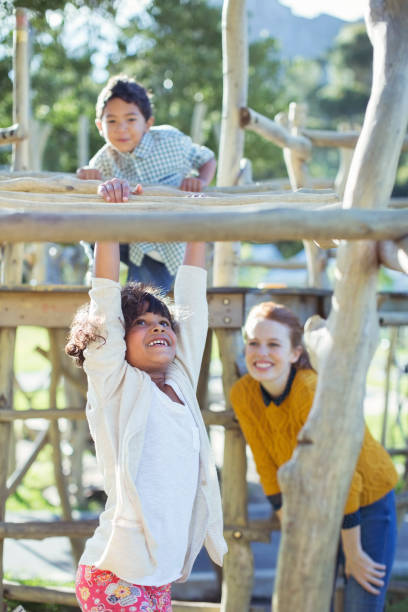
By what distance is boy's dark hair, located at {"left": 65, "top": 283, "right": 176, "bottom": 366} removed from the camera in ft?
7.53

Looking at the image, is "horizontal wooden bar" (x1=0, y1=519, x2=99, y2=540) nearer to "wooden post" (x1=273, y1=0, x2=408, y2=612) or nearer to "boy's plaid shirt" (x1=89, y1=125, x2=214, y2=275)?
"boy's plaid shirt" (x1=89, y1=125, x2=214, y2=275)

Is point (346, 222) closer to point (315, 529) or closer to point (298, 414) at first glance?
point (315, 529)

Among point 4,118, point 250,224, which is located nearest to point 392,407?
point 4,118

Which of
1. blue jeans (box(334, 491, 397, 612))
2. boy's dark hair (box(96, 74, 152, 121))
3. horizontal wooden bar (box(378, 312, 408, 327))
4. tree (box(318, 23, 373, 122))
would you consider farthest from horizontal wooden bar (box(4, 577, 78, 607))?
tree (box(318, 23, 373, 122))

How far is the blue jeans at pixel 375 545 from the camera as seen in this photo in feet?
9.53

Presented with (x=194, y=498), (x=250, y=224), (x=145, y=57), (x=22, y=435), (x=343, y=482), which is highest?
(x=145, y=57)

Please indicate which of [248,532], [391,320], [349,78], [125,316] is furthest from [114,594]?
[349,78]

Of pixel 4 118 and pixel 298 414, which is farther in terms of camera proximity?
pixel 4 118

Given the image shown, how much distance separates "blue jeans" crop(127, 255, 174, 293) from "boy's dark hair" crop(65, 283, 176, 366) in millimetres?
1153

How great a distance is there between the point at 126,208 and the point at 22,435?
6119 millimetres

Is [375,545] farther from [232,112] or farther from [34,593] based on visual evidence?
[232,112]

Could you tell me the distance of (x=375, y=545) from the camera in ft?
9.68

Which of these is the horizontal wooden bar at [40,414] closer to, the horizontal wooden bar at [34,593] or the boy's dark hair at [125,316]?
the horizontal wooden bar at [34,593]

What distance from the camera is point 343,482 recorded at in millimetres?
1860
